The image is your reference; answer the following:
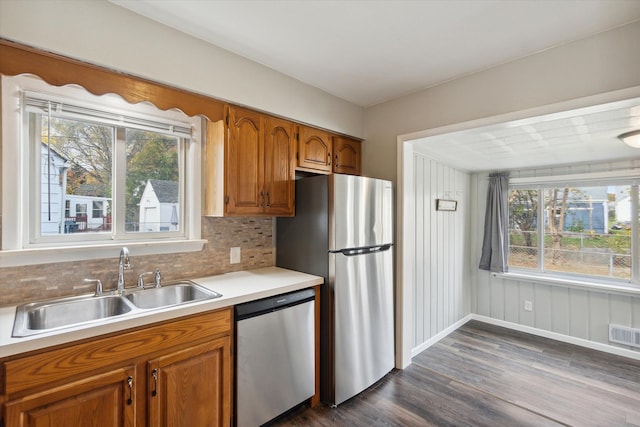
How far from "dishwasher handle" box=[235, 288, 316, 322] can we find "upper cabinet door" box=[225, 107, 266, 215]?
64 cm

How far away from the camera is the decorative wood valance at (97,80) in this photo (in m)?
1.41

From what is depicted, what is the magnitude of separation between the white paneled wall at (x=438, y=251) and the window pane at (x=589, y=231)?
0.98 meters

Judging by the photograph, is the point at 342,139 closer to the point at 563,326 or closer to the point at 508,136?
the point at 508,136

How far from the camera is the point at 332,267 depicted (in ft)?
7.22

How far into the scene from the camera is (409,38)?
6.22 ft

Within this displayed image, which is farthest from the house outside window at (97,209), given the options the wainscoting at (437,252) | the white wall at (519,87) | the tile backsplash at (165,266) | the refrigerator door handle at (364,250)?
the wainscoting at (437,252)

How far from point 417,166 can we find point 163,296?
8.34 feet

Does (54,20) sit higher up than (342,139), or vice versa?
(54,20)

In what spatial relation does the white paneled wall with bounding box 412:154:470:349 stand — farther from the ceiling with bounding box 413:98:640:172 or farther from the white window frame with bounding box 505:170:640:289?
the white window frame with bounding box 505:170:640:289

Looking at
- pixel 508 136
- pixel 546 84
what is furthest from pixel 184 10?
pixel 508 136

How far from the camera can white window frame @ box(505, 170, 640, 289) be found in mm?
3221

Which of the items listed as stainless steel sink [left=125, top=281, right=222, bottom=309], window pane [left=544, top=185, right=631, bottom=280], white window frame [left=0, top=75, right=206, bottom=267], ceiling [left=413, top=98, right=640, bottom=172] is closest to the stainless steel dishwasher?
stainless steel sink [left=125, top=281, right=222, bottom=309]

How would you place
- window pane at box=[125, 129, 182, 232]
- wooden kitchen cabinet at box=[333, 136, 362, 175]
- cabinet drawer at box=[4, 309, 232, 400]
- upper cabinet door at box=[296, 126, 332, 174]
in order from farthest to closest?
1. wooden kitchen cabinet at box=[333, 136, 362, 175]
2. upper cabinet door at box=[296, 126, 332, 174]
3. window pane at box=[125, 129, 182, 232]
4. cabinet drawer at box=[4, 309, 232, 400]

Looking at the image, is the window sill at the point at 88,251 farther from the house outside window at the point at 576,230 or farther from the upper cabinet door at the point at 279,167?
the house outside window at the point at 576,230
